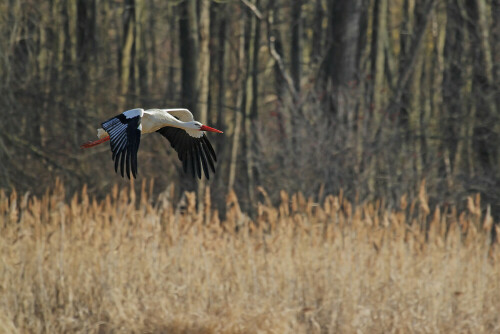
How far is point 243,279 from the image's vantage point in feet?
16.8

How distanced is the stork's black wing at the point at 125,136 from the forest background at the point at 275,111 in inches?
161

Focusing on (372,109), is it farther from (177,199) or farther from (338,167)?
(177,199)

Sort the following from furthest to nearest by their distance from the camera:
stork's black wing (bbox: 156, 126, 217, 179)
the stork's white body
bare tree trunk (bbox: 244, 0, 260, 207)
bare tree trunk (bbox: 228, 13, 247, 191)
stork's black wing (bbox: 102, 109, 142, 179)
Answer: bare tree trunk (bbox: 244, 0, 260, 207), bare tree trunk (bbox: 228, 13, 247, 191), stork's black wing (bbox: 156, 126, 217, 179), the stork's white body, stork's black wing (bbox: 102, 109, 142, 179)

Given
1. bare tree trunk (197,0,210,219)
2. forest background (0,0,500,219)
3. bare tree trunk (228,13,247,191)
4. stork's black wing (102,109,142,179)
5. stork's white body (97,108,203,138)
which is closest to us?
stork's black wing (102,109,142,179)

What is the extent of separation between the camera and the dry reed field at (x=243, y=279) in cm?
495

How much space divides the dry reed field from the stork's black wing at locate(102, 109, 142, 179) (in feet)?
6.34

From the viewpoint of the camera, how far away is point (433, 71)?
39.1ft

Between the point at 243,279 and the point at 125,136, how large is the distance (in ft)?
7.69

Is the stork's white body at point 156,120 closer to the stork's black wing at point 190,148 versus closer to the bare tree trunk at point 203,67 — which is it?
the stork's black wing at point 190,148

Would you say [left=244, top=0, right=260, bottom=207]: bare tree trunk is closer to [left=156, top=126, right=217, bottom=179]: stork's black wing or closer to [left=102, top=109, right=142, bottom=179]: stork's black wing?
[left=156, top=126, right=217, bottom=179]: stork's black wing

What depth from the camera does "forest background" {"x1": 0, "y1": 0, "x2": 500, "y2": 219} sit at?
282 inches

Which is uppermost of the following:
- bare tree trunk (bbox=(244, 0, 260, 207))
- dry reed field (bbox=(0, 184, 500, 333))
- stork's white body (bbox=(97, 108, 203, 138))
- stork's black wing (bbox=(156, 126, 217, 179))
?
bare tree trunk (bbox=(244, 0, 260, 207))

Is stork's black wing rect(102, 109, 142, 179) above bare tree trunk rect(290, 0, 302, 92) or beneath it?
beneath

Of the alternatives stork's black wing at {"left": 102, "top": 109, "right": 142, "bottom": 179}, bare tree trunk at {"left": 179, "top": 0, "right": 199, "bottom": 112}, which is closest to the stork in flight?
stork's black wing at {"left": 102, "top": 109, "right": 142, "bottom": 179}
